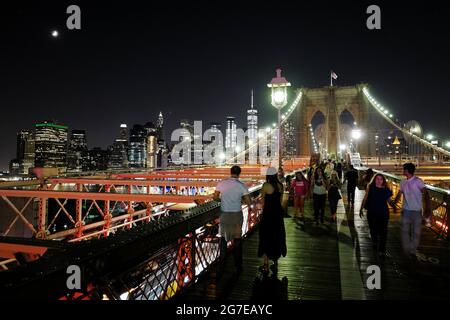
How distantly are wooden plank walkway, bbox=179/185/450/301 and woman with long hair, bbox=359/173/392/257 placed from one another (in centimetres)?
34

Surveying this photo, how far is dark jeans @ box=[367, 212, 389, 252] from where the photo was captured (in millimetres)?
5316

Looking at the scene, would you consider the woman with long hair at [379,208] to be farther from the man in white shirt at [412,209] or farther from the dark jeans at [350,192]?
the dark jeans at [350,192]

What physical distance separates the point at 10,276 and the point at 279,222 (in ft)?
11.2

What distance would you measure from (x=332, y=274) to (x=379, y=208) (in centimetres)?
166

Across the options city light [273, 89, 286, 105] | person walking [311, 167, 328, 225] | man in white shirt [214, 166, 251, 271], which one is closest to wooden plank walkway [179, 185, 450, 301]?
man in white shirt [214, 166, 251, 271]

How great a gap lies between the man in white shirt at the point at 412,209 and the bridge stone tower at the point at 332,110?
52.0 m

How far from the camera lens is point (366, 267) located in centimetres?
485

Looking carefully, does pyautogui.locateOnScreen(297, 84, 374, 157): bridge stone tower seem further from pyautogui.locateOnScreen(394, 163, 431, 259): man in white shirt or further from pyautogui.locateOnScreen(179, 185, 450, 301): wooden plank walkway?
pyautogui.locateOnScreen(394, 163, 431, 259): man in white shirt

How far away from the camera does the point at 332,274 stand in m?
4.50

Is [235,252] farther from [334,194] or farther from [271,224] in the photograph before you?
[334,194]

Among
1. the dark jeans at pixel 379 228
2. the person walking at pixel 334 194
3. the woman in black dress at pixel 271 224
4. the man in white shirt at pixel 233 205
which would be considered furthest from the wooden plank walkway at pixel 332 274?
the person walking at pixel 334 194

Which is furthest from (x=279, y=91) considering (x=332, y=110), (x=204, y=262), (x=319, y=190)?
(x=332, y=110)
